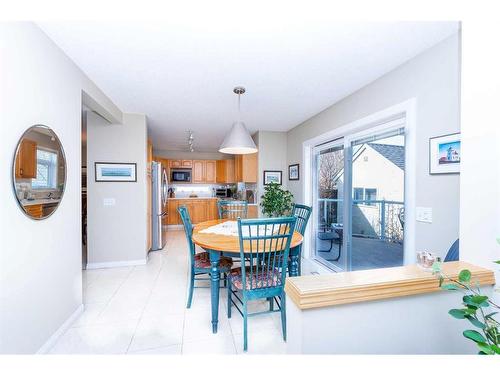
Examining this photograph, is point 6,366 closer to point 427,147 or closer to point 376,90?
point 427,147

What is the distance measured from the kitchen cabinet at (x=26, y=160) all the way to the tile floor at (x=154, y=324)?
1302 millimetres

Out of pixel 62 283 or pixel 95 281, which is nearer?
pixel 62 283

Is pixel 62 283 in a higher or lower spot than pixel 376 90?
lower

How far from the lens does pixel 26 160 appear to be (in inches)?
55.9

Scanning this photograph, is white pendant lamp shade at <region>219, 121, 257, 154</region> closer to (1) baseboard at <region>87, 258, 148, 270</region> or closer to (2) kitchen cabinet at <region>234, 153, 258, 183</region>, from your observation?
(2) kitchen cabinet at <region>234, 153, 258, 183</region>

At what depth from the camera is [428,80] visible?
1771 millimetres

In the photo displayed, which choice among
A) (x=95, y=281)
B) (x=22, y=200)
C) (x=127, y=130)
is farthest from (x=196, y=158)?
(x=22, y=200)

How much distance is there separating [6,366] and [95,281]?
2.74 m

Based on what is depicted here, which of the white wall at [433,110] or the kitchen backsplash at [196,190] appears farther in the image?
the kitchen backsplash at [196,190]

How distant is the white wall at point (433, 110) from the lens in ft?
5.26

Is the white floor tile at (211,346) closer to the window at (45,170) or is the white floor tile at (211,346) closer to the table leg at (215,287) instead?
the table leg at (215,287)

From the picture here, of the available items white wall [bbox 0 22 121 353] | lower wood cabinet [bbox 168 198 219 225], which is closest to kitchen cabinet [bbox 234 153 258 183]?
lower wood cabinet [bbox 168 198 219 225]

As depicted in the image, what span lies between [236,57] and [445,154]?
178cm

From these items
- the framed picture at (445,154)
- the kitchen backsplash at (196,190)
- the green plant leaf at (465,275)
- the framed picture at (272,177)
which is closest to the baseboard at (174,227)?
the kitchen backsplash at (196,190)
